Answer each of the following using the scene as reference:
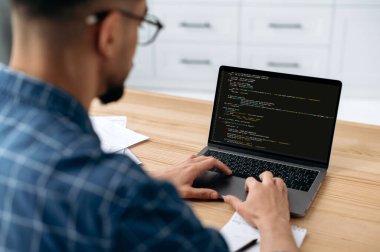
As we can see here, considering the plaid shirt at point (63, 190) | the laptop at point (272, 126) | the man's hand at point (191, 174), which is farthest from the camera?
the laptop at point (272, 126)

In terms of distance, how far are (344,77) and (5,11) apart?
2.04m

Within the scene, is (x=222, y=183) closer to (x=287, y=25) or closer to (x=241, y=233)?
(x=241, y=233)

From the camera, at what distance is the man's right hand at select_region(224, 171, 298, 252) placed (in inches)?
37.1

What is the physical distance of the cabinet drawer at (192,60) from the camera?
327 cm

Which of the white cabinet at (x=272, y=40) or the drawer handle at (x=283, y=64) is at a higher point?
the white cabinet at (x=272, y=40)

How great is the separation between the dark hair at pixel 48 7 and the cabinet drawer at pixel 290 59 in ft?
8.40

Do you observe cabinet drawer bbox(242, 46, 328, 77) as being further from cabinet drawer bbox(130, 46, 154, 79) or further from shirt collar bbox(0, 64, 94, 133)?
shirt collar bbox(0, 64, 94, 133)

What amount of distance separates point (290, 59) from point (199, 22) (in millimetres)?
612

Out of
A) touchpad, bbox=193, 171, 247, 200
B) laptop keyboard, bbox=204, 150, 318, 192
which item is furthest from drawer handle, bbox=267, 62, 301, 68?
touchpad, bbox=193, 171, 247, 200

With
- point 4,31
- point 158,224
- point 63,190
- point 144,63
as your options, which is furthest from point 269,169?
point 144,63

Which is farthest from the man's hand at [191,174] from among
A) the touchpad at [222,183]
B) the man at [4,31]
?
the man at [4,31]

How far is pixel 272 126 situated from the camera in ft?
4.27

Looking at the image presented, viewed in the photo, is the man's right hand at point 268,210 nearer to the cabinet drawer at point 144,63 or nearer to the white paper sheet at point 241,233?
the white paper sheet at point 241,233

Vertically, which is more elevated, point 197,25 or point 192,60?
point 197,25
